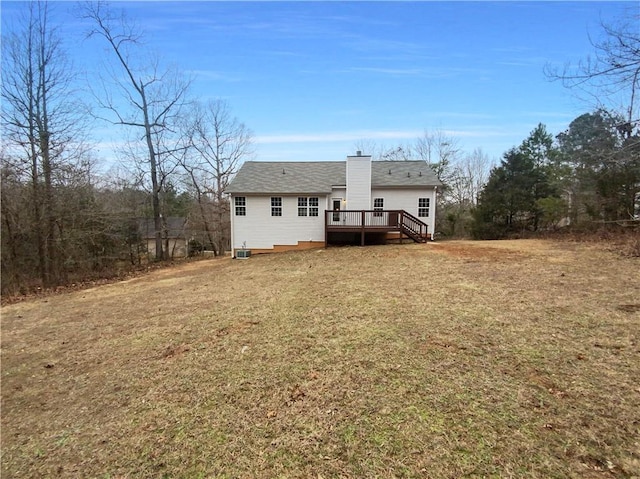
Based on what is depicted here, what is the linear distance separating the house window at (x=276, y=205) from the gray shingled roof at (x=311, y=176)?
16.0 inches

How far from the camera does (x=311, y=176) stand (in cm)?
1727

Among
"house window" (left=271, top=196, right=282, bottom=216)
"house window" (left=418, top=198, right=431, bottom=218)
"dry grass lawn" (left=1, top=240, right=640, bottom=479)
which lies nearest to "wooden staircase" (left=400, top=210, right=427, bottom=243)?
"house window" (left=418, top=198, right=431, bottom=218)

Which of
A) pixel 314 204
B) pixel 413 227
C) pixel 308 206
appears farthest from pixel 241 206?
pixel 413 227

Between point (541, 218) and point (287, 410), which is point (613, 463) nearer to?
point (287, 410)

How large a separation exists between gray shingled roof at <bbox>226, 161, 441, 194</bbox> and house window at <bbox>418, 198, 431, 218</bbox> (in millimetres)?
854

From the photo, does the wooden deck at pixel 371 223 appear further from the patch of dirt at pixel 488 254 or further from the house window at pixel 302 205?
the patch of dirt at pixel 488 254

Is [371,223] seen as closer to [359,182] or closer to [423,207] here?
[359,182]

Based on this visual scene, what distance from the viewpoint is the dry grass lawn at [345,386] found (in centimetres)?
252

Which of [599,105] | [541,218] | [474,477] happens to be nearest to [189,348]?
[474,477]

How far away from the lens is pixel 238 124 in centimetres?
2667

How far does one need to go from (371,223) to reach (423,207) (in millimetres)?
3249

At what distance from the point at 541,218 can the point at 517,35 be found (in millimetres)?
13382

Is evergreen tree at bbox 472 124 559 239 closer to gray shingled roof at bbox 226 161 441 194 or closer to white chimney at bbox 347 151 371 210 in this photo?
gray shingled roof at bbox 226 161 441 194

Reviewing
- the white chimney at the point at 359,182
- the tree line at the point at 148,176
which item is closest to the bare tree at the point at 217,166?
the tree line at the point at 148,176
